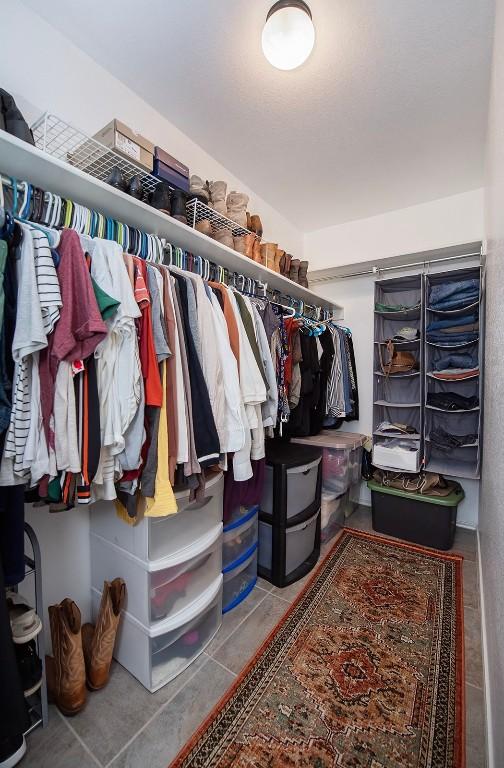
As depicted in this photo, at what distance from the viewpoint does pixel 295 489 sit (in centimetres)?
183

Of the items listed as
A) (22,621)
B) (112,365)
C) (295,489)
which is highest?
(112,365)

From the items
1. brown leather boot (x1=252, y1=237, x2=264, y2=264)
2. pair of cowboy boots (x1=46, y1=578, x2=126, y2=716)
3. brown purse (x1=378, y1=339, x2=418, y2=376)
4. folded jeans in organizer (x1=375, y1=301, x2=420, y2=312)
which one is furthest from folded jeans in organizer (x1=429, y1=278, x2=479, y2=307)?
pair of cowboy boots (x1=46, y1=578, x2=126, y2=716)

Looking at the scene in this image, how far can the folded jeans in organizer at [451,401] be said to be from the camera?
227cm

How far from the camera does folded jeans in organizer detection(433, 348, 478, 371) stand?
231cm

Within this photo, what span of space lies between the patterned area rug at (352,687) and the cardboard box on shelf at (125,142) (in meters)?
2.15

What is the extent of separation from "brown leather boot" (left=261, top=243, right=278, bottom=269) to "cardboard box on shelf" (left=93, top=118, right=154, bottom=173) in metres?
0.87

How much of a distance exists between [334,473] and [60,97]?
2.60 meters

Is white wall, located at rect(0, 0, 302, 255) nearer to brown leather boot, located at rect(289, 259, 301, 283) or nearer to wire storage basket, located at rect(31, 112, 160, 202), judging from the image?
wire storage basket, located at rect(31, 112, 160, 202)

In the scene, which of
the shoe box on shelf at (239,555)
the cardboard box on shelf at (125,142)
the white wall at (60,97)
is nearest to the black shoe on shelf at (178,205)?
the cardboard box on shelf at (125,142)

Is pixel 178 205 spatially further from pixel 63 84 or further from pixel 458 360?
pixel 458 360

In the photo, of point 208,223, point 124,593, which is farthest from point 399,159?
point 124,593

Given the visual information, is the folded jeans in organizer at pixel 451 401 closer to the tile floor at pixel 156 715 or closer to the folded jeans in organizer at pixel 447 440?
the folded jeans in organizer at pixel 447 440

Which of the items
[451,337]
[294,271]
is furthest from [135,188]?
[451,337]

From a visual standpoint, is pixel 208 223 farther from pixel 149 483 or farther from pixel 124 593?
pixel 124 593
